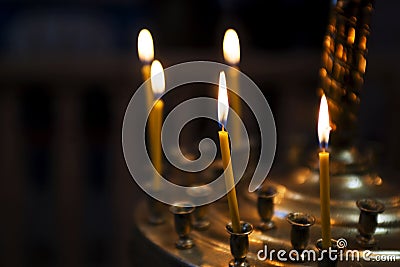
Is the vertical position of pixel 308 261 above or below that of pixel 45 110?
below

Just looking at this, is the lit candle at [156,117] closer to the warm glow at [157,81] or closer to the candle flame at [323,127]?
the warm glow at [157,81]

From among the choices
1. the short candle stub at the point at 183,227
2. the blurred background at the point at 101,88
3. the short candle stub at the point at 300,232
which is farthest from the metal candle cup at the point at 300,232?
the blurred background at the point at 101,88

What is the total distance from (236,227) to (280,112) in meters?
1.18

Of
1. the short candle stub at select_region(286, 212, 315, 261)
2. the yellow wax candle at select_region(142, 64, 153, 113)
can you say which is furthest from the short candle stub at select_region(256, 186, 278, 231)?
the yellow wax candle at select_region(142, 64, 153, 113)

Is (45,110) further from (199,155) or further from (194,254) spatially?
(194,254)

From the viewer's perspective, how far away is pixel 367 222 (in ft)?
1.58

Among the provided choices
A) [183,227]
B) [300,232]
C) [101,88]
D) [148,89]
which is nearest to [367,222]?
[300,232]

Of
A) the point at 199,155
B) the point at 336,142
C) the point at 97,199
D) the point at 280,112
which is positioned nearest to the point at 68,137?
the point at 97,199

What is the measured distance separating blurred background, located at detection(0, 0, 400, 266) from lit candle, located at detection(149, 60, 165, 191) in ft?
2.13

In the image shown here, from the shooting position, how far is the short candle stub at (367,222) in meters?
0.48

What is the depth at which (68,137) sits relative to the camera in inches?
59.2

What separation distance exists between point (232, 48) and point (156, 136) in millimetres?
129

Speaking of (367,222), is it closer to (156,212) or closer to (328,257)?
(328,257)

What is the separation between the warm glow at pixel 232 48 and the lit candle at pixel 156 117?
0.24 ft
